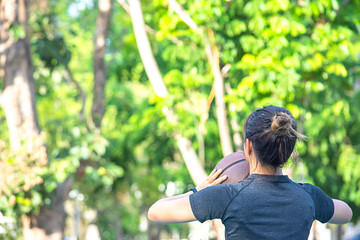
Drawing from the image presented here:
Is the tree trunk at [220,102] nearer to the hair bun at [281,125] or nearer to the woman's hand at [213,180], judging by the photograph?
the woman's hand at [213,180]

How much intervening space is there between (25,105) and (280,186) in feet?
29.5

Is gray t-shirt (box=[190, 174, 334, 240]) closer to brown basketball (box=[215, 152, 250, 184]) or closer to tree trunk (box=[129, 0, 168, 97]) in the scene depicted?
brown basketball (box=[215, 152, 250, 184])

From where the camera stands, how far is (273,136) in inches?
89.3

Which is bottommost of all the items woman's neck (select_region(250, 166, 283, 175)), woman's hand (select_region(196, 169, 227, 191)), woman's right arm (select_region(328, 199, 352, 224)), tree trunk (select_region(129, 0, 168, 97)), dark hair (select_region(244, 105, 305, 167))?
woman's right arm (select_region(328, 199, 352, 224))

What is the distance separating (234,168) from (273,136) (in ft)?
1.00

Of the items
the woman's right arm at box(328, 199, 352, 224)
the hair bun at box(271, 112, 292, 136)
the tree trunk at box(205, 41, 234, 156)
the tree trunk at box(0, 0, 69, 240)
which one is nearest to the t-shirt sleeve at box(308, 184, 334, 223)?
the woman's right arm at box(328, 199, 352, 224)

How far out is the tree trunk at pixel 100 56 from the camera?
1271cm

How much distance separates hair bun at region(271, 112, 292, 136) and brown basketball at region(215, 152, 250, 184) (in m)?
0.29

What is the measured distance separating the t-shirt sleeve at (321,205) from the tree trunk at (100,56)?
1027 cm

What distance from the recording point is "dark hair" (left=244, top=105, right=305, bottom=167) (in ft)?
7.45

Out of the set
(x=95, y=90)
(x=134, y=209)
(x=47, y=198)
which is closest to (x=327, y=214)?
(x=47, y=198)

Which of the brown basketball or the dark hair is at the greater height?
the dark hair

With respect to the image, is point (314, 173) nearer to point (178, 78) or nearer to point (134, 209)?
point (178, 78)

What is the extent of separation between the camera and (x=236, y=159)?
8.36 feet
